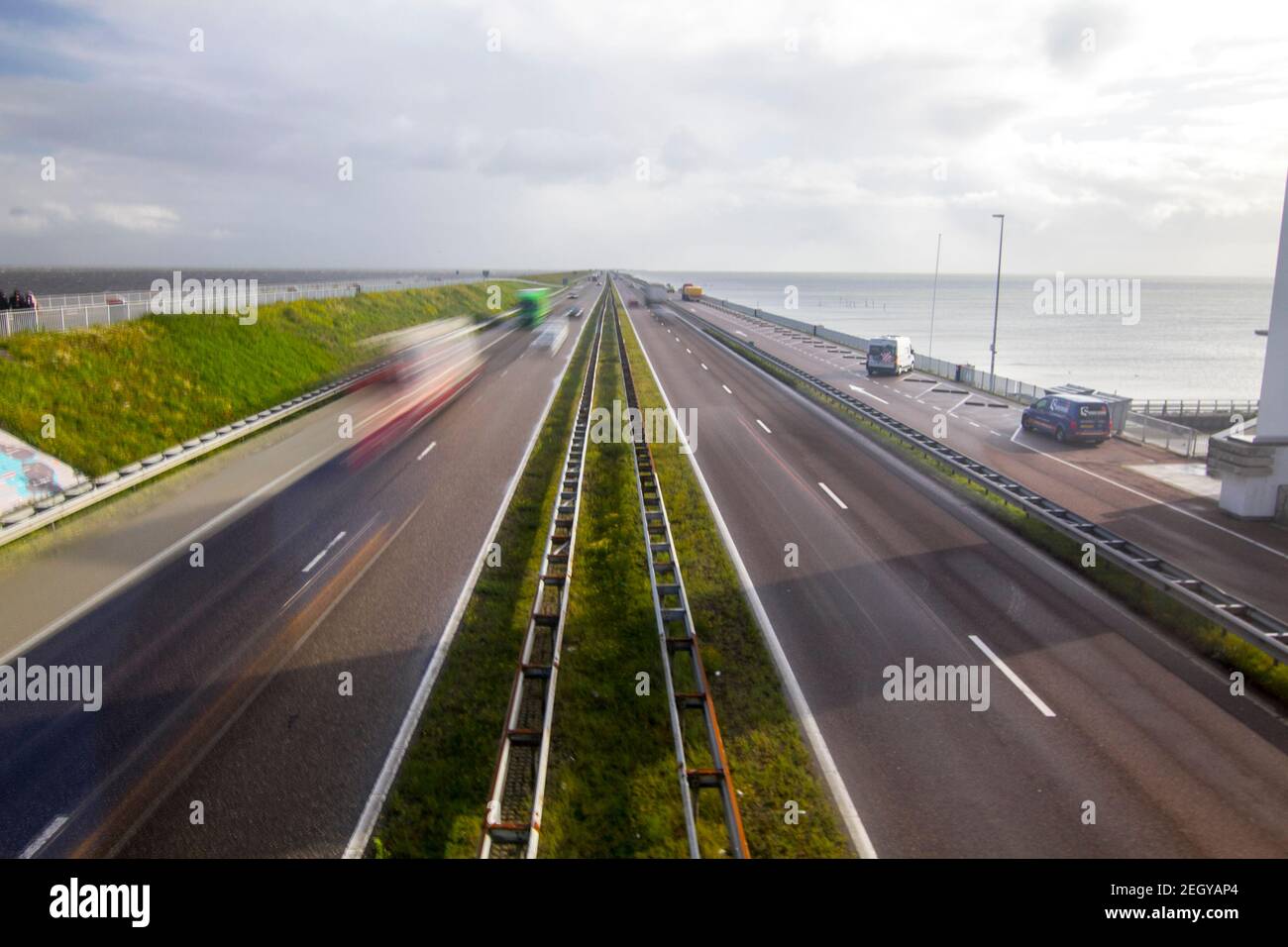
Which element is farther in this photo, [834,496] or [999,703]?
[834,496]

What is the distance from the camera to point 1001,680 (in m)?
12.0

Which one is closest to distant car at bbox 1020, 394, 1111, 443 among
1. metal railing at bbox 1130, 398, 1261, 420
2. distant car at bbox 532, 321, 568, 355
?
metal railing at bbox 1130, 398, 1261, 420

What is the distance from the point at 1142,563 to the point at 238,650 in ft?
55.8

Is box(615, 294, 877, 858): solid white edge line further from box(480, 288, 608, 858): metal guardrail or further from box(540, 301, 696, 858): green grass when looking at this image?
box(480, 288, 608, 858): metal guardrail

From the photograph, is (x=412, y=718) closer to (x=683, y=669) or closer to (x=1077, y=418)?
(x=683, y=669)

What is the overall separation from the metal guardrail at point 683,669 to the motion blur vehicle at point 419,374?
11.1 metres

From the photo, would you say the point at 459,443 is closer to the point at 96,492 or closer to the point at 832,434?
the point at 96,492

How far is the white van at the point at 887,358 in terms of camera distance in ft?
161

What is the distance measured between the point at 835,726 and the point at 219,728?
8464 millimetres

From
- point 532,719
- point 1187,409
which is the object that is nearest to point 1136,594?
point 532,719

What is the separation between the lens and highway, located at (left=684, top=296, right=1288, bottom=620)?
680 inches

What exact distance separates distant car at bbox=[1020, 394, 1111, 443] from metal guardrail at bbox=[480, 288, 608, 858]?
Result: 2191 centimetres

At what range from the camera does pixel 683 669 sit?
12.3m

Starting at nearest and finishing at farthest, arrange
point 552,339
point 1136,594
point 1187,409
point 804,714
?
point 804,714 < point 1136,594 < point 1187,409 < point 552,339
